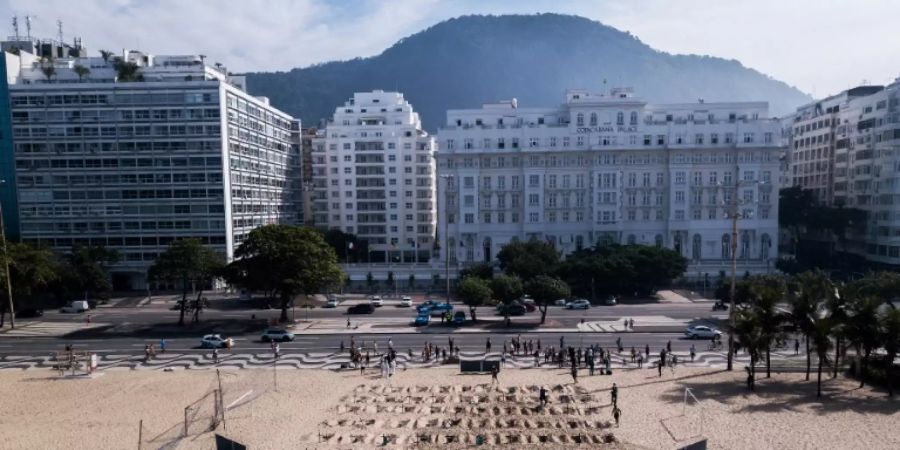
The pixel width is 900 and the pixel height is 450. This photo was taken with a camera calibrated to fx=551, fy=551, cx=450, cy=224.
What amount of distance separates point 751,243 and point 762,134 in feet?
56.7

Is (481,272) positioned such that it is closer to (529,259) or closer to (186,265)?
(529,259)

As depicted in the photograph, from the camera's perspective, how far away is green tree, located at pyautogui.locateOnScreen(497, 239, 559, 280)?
213 ft

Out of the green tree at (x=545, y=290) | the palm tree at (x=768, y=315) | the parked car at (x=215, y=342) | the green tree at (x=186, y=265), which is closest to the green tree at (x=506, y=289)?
the green tree at (x=545, y=290)

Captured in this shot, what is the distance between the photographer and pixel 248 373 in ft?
128

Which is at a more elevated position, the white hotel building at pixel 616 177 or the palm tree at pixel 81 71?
the palm tree at pixel 81 71

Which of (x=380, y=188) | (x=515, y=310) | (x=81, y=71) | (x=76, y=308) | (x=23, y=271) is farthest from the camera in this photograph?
(x=380, y=188)

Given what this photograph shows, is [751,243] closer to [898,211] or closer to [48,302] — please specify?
[898,211]

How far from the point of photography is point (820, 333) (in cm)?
3209

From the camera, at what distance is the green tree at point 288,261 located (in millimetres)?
53688

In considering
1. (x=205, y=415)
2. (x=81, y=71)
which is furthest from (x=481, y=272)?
(x=81, y=71)

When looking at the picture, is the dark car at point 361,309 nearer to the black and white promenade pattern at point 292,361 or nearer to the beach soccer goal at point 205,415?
the black and white promenade pattern at point 292,361

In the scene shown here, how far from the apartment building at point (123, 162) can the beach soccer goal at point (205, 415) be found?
5225 centimetres

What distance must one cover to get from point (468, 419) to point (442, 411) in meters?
2.10

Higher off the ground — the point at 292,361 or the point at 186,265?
the point at 186,265
